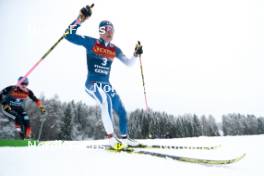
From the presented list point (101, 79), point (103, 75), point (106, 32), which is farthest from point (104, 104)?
point (106, 32)

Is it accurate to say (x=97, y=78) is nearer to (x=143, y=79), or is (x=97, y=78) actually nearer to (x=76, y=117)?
(x=143, y=79)

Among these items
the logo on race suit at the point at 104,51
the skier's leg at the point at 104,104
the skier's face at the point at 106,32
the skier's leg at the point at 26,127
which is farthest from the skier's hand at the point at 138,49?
the skier's leg at the point at 26,127

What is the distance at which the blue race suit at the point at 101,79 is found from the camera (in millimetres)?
5195

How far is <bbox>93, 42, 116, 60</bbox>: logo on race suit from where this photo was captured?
5.59 m

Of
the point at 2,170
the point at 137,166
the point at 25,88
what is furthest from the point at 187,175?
the point at 25,88

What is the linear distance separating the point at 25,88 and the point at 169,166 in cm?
705

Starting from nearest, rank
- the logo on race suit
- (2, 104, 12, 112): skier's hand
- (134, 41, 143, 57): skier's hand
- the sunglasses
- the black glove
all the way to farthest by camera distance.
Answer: the black glove → the logo on race suit → the sunglasses → (134, 41, 143, 57): skier's hand → (2, 104, 12, 112): skier's hand

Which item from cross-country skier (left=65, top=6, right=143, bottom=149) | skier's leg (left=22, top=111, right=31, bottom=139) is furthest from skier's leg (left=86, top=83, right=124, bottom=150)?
skier's leg (left=22, top=111, right=31, bottom=139)

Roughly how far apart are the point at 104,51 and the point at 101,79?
715mm

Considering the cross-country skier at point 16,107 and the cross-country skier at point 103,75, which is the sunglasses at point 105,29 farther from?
the cross-country skier at point 16,107

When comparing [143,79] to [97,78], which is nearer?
[97,78]

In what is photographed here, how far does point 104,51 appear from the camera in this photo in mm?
5711

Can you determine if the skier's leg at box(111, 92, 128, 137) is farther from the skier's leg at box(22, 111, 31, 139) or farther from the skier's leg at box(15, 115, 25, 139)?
the skier's leg at box(15, 115, 25, 139)

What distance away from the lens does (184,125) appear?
52.4 metres
